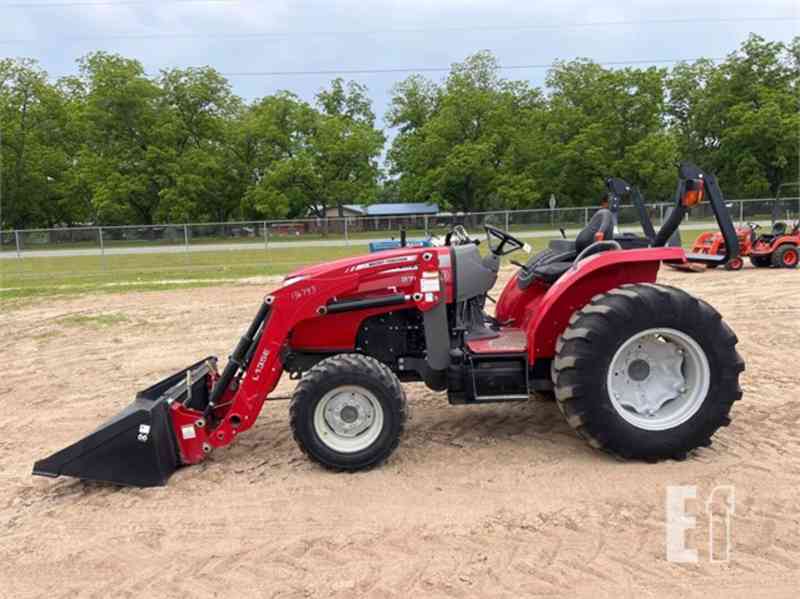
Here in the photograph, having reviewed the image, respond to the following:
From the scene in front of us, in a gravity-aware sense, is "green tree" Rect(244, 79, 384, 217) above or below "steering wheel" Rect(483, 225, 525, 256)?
above

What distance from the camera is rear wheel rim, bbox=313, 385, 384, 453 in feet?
12.9

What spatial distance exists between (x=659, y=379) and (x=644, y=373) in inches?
4.3

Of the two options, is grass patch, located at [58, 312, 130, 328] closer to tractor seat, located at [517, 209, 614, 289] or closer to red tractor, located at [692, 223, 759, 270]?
tractor seat, located at [517, 209, 614, 289]

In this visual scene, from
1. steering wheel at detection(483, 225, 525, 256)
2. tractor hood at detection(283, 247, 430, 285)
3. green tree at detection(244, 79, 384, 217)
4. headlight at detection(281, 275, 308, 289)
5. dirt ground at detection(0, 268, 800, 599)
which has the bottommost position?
dirt ground at detection(0, 268, 800, 599)

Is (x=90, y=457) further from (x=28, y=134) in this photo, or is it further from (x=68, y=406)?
(x=28, y=134)

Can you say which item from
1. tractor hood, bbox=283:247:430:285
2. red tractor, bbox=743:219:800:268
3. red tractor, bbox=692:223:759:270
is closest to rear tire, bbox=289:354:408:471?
tractor hood, bbox=283:247:430:285

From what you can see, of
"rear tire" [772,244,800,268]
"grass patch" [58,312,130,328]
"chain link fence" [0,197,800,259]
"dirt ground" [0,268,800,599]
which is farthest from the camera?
"chain link fence" [0,197,800,259]

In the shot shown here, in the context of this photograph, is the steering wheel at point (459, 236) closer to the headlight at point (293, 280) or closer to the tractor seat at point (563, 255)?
the tractor seat at point (563, 255)

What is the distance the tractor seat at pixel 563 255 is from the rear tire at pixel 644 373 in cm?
62

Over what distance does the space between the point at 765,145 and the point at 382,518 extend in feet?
152

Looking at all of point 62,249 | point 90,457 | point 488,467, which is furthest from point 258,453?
point 62,249

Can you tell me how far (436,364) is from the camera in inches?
165

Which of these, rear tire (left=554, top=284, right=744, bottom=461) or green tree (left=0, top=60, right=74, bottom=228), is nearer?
rear tire (left=554, top=284, right=744, bottom=461)

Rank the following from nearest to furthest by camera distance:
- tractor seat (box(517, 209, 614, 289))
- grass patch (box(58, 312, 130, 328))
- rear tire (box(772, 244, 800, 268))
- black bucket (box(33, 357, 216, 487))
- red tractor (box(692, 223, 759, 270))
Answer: black bucket (box(33, 357, 216, 487)) → tractor seat (box(517, 209, 614, 289)) → grass patch (box(58, 312, 130, 328)) → red tractor (box(692, 223, 759, 270)) → rear tire (box(772, 244, 800, 268))
